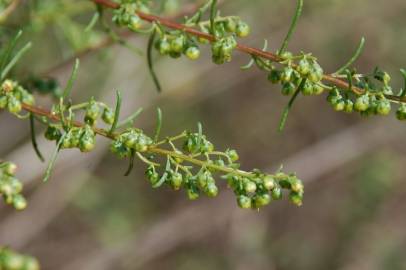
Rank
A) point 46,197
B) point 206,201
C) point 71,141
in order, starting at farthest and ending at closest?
1. point 206,201
2. point 46,197
3. point 71,141

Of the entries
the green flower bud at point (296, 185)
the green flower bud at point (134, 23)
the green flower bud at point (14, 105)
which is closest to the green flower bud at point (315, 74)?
the green flower bud at point (296, 185)

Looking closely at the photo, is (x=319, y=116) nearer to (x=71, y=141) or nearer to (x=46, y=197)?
(x=46, y=197)

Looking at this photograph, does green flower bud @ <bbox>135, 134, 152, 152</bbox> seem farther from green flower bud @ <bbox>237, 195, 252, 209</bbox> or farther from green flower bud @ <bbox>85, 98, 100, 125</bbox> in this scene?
green flower bud @ <bbox>237, 195, 252, 209</bbox>

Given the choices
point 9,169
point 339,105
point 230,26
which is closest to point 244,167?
point 230,26

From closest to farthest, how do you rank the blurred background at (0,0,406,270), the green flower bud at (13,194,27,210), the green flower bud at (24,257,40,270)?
1. the green flower bud at (24,257,40,270)
2. the green flower bud at (13,194,27,210)
3. the blurred background at (0,0,406,270)

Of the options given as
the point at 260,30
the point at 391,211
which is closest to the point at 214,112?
the point at 260,30

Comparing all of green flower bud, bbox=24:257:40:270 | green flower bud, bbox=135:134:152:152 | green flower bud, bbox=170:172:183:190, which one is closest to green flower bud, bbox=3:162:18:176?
green flower bud, bbox=135:134:152:152
